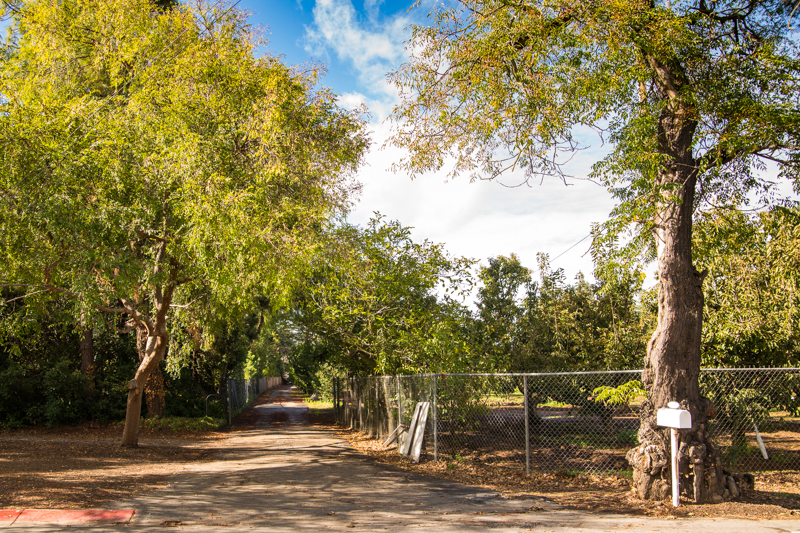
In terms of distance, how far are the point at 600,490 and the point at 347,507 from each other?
3.76 metres

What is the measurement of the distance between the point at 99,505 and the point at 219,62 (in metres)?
8.69

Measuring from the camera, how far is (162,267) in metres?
11.6

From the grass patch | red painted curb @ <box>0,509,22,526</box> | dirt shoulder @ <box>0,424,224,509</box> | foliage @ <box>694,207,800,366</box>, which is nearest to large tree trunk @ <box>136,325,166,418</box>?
the grass patch

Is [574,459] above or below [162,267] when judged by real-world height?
below

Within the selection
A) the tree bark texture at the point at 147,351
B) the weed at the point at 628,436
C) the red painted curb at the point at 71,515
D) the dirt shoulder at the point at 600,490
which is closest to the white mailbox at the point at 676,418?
the dirt shoulder at the point at 600,490

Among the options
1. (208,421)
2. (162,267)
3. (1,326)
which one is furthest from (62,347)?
(162,267)

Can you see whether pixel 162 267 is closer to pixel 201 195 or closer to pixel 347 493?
pixel 201 195

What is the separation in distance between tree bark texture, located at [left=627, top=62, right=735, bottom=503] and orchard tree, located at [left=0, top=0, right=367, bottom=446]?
5776 mm

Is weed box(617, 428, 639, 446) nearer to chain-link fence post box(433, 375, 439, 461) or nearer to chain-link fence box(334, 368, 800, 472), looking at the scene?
chain-link fence box(334, 368, 800, 472)

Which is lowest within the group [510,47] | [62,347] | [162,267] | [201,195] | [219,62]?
[62,347]

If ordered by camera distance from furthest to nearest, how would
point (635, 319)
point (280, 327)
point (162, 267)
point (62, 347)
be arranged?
point (280, 327), point (62, 347), point (635, 319), point (162, 267)

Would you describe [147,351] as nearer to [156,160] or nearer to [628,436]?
[156,160]

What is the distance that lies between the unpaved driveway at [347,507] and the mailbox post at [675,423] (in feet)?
2.23

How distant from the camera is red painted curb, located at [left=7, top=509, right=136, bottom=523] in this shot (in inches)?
246
